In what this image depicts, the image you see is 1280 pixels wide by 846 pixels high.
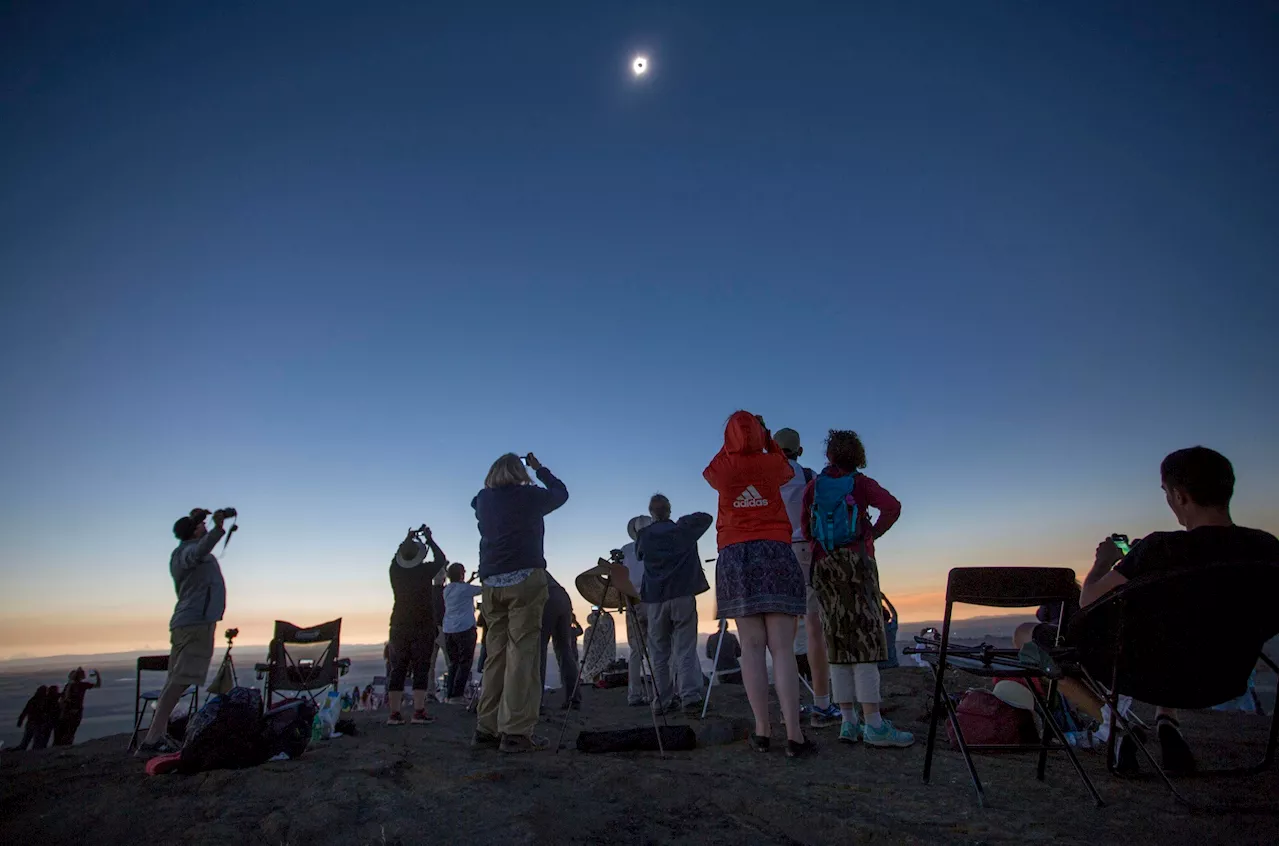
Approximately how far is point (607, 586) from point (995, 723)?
9.65ft

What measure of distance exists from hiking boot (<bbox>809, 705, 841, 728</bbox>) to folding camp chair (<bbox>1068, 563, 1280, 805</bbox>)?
262cm

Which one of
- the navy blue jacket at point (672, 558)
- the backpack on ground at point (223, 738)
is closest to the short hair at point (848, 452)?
the navy blue jacket at point (672, 558)

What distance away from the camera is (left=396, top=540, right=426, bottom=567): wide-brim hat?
22.6 ft

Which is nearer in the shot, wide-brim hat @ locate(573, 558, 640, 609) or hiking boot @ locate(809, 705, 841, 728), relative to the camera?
wide-brim hat @ locate(573, 558, 640, 609)

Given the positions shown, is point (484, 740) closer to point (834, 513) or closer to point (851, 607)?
point (851, 607)

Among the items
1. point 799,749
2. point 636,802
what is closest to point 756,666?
point 799,749

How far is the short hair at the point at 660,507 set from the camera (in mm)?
6754

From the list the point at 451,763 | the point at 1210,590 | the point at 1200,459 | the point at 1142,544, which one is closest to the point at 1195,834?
the point at 1210,590

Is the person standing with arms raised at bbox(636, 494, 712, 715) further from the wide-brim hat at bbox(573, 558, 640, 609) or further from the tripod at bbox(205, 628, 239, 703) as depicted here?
the tripod at bbox(205, 628, 239, 703)

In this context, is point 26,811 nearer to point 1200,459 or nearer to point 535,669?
point 535,669

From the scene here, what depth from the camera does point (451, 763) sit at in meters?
3.76

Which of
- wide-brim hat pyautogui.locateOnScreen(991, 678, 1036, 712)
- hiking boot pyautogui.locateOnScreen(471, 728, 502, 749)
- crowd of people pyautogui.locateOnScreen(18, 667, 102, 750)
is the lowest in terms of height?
crowd of people pyautogui.locateOnScreen(18, 667, 102, 750)

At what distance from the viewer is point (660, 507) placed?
6.75 metres

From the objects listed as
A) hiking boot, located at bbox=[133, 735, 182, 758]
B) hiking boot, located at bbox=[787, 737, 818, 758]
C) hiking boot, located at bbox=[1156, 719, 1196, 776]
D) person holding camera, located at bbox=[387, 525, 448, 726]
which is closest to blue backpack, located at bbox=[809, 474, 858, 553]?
hiking boot, located at bbox=[787, 737, 818, 758]
